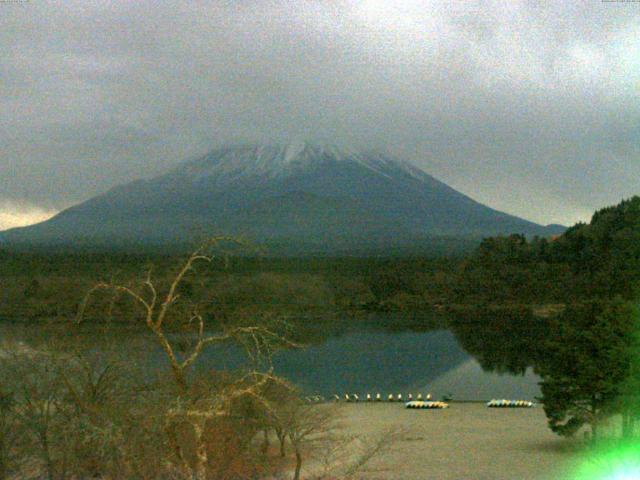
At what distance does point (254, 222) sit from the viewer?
315 ft

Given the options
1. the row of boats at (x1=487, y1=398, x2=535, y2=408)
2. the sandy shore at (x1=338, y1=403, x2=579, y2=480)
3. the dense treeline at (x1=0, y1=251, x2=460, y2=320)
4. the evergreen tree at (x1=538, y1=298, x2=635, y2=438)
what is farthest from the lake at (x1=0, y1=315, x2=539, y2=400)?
the evergreen tree at (x1=538, y1=298, x2=635, y2=438)

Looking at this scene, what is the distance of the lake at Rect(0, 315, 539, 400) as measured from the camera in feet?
81.5

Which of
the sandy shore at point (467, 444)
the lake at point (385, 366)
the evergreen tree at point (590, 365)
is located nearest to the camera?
the sandy shore at point (467, 444)

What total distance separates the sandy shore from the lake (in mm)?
3876

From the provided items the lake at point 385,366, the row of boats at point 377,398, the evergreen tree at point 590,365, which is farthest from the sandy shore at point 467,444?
the lake at point 385,366

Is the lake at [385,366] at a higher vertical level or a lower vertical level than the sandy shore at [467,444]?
lower

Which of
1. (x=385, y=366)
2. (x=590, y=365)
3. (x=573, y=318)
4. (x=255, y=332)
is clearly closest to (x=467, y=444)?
(x=590, y=365)

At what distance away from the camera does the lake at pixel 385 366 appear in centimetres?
2484

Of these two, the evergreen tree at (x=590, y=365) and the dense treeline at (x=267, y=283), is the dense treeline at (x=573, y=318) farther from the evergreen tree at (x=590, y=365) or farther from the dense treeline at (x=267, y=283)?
the dense treeline at (x=267, y=283)

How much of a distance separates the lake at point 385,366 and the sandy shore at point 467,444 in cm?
388

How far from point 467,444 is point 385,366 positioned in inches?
699

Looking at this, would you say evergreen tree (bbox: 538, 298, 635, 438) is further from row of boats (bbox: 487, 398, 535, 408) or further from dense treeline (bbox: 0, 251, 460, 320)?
dense treeline (bbox: 0, 251, 460, 320)

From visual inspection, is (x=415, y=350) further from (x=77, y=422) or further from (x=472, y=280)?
(x=77, y=422)

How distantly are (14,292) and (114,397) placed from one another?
124ft
